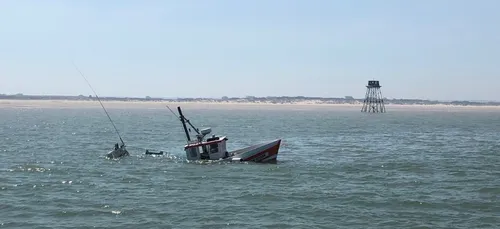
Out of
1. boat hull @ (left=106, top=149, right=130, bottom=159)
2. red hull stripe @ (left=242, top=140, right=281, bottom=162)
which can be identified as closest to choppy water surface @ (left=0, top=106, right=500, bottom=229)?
boat hull @ (left=106, top=149, right=130, bottom=159)

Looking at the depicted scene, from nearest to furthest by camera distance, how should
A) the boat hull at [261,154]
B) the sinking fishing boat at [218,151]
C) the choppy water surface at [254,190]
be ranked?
the choppy water surface at [254,190] < the sinking fishing boat at [218,151] < the boat hull at [261,154]

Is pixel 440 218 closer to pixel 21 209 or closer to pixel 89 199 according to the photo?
pixel 89 199

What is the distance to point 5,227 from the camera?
1917 centimetres

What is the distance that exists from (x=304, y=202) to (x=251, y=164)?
37.8 feet

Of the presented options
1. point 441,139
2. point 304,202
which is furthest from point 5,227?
point 441,139

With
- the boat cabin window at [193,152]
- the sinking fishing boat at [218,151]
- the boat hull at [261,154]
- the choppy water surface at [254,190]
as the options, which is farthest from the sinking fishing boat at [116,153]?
the boat hull at [261,154]

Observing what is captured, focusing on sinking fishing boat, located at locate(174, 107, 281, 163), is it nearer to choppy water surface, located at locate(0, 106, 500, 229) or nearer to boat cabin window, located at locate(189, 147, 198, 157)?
boat cabin window, located at locate(189, 147, 198, 157)

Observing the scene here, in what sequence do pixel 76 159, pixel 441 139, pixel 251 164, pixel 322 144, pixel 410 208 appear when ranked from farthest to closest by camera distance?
Result: 1. pixel 441 139
2. pixel 322 144
3. pixel 76 159
4. pixel 251 164
5. pixel 410 208

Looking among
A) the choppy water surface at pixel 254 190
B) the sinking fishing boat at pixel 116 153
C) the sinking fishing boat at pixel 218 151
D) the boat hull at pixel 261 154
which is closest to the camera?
the choppy water surface at pixel 254 190

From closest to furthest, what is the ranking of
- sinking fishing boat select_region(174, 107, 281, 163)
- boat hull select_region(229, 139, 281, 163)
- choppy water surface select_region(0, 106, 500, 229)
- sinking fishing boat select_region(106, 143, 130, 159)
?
choppy water surface select_region(0, 106, 500, 229) → sinking fishing boat select_region(174, 107, 281, 163) → boat hull select_region(229, 139, 281, 163) → sinking fishing boat select_region(106, 143, 130, 159)

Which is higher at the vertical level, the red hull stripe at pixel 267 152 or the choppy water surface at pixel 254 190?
the red hull stripe at pixel 267 152

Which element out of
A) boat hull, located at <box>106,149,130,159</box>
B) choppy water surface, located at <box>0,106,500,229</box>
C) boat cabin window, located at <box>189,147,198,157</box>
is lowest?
choppy water surface, located at <box>0,106,500,229</box>

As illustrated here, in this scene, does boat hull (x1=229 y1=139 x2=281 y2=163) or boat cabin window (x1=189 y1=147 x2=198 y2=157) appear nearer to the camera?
boat cabin window (x1=189 y1=147 x2=198 y2=157)

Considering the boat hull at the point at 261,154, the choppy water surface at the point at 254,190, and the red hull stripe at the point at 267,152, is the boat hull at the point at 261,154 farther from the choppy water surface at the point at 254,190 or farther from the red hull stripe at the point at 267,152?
the choppy water surface at the point at 254,190
